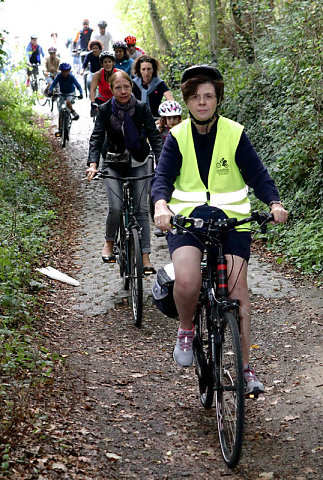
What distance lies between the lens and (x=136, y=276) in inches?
282

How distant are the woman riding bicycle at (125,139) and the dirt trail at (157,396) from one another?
0.99 meters

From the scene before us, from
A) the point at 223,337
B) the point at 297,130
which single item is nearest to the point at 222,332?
the point at 223,337

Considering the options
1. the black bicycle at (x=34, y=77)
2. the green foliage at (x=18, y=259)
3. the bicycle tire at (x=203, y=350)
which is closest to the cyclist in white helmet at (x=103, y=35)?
the black bicycle at (x=34, y=77)

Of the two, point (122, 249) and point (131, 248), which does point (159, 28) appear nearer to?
point (122, 249)

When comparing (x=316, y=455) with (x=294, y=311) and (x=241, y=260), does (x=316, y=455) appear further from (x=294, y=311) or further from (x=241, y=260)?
(x=294, y=311)

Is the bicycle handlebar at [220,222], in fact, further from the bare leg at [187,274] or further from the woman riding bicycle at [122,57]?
the woman riding bicycle at [122,57]

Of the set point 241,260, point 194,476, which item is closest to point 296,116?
point 241,260

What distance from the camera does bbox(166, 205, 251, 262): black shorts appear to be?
4340 mm

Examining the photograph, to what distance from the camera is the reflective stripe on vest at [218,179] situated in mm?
4484

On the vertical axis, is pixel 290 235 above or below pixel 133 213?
below

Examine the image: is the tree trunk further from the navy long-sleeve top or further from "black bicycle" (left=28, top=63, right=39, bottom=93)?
the navy long-sleeve top

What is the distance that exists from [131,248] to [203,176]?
2992mm

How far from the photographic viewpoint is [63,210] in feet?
41.6

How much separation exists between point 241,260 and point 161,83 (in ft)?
24.0
